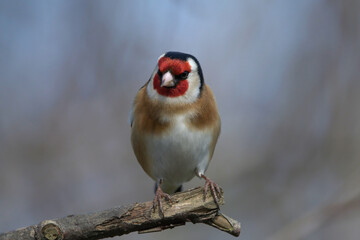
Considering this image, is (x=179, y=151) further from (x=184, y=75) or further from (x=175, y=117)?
(x=184, y=75)

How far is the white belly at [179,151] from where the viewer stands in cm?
374

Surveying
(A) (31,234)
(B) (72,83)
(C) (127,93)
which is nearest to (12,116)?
(B) (72,83)

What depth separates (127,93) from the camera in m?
5.64

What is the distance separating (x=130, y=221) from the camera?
3096 mm

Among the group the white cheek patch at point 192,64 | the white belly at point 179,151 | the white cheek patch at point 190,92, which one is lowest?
the white belly at point 179,151

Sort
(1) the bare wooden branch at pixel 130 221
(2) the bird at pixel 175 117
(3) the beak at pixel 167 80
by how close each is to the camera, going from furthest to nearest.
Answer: (2) the bird at pixel 175 117 < (3) the beak at pixel 167 80 < (1) the bare wooden branch at pixel 130 221

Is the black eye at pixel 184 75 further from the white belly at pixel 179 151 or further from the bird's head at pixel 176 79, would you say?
the white belly at pixel 179 151

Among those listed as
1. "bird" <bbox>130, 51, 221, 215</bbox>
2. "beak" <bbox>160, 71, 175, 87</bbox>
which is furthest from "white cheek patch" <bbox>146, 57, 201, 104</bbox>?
"beak" <bbox>160, 71, 175, 87</bbox>

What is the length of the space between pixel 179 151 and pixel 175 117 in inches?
10.1

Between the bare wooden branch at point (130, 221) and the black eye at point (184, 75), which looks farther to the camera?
the black eye at point (184, 75)

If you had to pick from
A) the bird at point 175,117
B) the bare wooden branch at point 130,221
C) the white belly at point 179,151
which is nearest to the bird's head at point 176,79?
the bird at point 175,117

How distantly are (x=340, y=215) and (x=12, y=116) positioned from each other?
3.46 m

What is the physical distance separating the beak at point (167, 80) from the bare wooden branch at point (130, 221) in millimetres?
798

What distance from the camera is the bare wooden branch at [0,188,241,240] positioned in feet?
9.76
